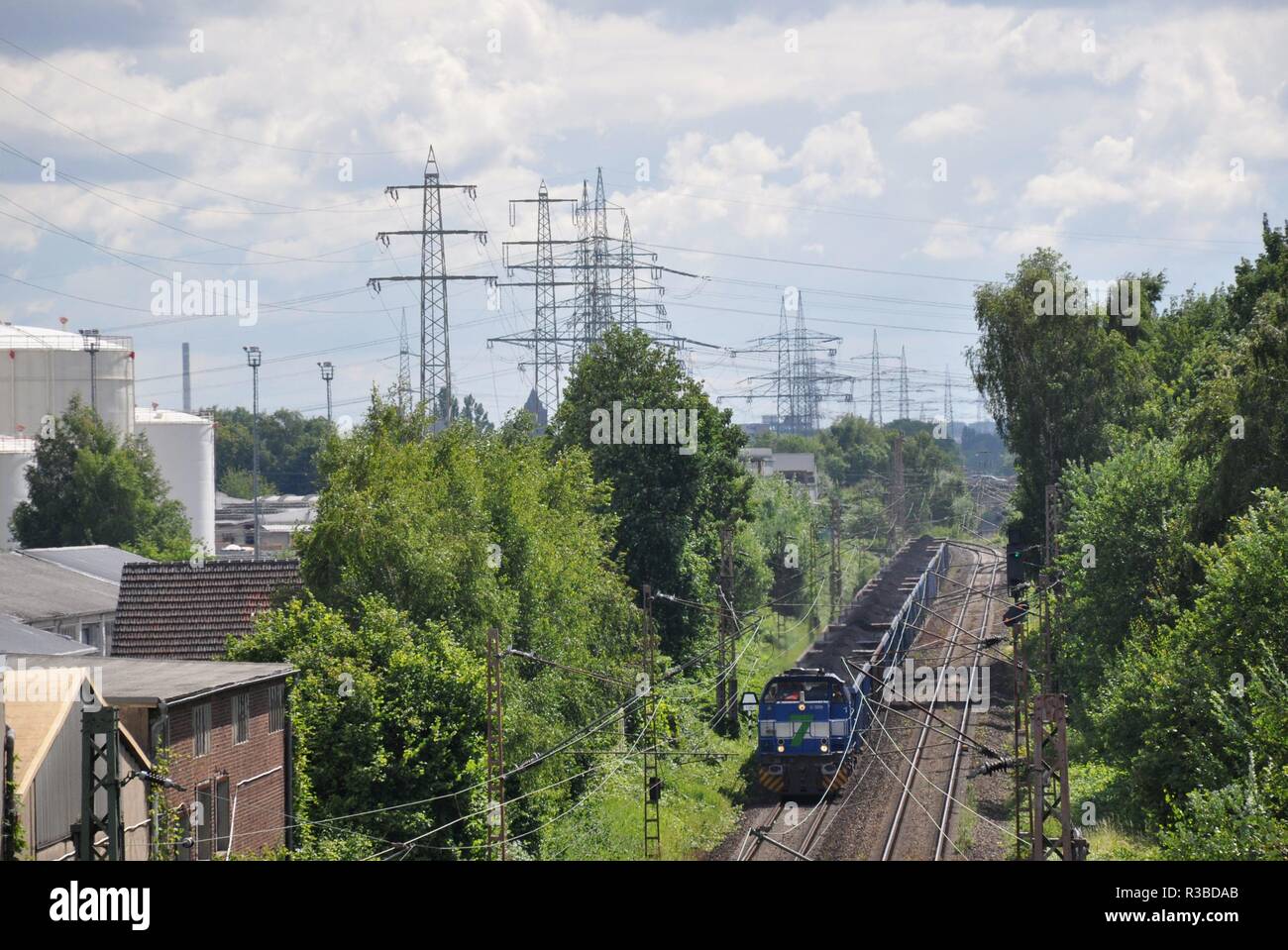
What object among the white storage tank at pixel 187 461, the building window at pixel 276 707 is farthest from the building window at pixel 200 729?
the white storage tank at pixel 187 461

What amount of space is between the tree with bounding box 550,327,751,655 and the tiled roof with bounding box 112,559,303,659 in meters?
17.5

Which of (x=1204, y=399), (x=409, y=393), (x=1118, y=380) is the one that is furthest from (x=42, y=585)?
(x=1118, y=380)

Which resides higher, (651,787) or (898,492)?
(898,492)

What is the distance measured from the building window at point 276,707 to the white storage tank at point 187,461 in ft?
228

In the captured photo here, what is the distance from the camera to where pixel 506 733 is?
29641 mm

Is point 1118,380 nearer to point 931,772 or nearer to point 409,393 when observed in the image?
point 931,772

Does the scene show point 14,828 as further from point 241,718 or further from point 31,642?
point 31,642

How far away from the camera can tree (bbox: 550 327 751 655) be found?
51406 millimetres

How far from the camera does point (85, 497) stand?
73.3 m

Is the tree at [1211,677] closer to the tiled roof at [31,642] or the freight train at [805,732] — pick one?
the freight train at [805,732]

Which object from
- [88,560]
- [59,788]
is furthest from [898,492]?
[59,788]

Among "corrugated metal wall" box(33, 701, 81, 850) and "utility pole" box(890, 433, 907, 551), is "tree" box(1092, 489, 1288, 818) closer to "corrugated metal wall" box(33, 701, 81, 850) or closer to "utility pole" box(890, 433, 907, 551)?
"corrugated metal wall" box(33, 701, 81, 850)

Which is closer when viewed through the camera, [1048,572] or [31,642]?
[31,642]

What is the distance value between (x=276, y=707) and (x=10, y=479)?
56.6 metres
